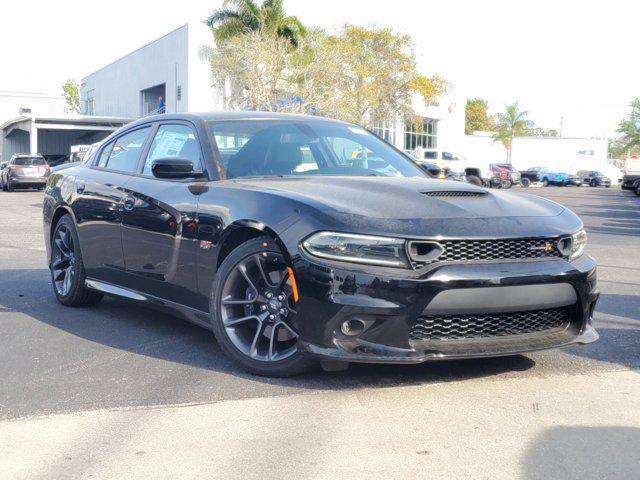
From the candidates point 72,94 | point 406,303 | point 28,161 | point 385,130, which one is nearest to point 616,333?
point 406,303

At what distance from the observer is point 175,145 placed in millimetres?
5684

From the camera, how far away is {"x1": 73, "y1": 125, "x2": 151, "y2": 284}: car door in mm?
5922

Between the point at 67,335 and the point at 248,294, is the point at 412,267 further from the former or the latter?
the point at 67,335

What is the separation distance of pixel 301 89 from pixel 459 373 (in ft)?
125

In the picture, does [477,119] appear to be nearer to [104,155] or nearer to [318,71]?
[318,71]

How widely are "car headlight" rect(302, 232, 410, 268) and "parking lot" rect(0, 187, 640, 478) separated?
0.69 metres

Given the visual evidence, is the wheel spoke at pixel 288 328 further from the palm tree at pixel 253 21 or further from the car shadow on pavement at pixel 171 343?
the palm tree at pixel 253 21

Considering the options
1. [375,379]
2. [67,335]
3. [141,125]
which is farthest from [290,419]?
[141,125]

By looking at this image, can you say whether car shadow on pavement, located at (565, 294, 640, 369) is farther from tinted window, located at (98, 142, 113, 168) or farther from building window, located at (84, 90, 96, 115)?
building window, located at (84, 90, 96, 115)

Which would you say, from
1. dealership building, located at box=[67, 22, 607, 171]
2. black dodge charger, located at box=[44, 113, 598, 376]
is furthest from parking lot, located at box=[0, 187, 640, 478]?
dealership building, located at box=[67, 22, 607, 171]

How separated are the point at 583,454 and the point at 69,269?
4.53 metres

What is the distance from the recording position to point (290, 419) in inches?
153

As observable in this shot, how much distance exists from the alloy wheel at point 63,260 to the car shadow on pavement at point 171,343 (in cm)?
18

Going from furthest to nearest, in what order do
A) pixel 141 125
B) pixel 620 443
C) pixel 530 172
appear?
pixel 530 172, pixel 141 125, pixel 620 443
